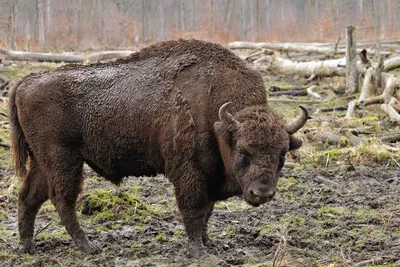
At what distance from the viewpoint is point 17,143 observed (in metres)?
6.16

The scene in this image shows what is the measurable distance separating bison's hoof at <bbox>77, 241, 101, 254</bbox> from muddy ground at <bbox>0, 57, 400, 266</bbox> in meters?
0.08

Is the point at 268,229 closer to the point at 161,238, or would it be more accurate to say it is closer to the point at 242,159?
the point at 161,238

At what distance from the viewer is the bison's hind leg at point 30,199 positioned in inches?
232

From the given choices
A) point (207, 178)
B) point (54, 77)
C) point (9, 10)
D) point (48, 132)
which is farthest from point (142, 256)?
point (9, 10)

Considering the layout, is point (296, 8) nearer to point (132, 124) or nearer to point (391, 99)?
point (391, 99)

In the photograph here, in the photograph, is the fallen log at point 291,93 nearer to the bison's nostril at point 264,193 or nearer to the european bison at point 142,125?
the european bison at point 142,125

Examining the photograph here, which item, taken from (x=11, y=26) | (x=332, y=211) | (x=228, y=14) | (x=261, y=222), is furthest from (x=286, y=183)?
(x=228, y=14)

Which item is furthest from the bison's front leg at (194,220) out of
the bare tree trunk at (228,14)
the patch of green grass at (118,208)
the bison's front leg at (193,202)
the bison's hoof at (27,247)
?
the bare tree trunk at (228,14)

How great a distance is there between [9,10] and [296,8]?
3605 centimetres

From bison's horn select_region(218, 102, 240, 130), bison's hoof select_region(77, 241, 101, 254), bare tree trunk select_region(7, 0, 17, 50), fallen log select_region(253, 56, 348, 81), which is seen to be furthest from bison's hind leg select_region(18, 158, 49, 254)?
bare tree trunk select_region(7, 0, 17, 50)

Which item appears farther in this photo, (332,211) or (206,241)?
(332,211)

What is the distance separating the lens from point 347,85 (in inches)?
581

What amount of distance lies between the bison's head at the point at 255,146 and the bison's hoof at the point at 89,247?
5.02 feet

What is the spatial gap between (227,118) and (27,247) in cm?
241
